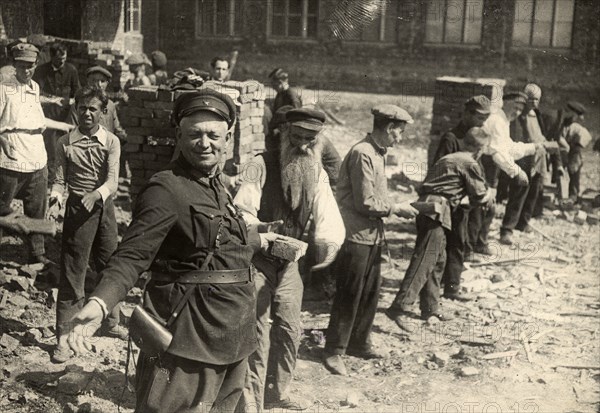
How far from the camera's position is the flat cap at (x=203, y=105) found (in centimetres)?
376

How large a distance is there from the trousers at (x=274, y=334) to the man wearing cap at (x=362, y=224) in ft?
3.03

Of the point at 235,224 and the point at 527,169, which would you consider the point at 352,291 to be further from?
the point at 527,169

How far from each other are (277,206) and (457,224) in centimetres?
343

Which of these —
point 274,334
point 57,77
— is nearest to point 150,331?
point 274,334

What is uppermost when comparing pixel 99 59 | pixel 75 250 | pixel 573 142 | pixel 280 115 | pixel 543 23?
pixel 543 23

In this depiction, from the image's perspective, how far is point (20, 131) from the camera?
7324 millimetres

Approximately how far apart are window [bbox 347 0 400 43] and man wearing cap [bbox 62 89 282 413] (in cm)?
1894

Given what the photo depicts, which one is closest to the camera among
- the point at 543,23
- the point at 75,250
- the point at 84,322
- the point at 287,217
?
the point at 84,322

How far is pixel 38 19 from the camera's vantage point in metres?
20.1

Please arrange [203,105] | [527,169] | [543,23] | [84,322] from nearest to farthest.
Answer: [84,322], [203,105], [527,169], [543,23]

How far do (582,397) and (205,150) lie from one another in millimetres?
3860

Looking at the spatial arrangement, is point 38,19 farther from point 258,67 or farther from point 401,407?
point 401,407

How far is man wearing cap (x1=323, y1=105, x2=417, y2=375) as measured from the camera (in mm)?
6199

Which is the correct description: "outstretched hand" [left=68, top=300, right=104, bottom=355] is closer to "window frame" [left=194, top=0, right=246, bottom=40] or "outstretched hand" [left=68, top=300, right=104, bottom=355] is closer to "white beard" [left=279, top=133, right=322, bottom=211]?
"white beard" [left=279, top=133, right=322, bottom=211]
